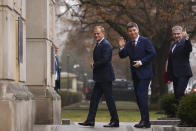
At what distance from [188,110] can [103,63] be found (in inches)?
70.6

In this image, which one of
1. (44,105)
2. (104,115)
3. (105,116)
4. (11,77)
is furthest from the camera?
(104,115)

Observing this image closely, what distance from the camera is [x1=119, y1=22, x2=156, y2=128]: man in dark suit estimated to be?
11484 millimetres

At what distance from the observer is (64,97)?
39.2m

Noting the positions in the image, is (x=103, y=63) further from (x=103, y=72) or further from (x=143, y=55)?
(x=143, y=55)

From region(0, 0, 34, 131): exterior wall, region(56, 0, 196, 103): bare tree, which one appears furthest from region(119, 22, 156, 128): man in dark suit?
region(56, 0, 196, 103): bare tree

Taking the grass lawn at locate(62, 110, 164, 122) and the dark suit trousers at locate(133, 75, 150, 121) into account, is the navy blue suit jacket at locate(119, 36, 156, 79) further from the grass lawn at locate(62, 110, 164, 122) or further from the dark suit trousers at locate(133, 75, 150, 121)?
the grass lawn at locate(62, 110, 164, 122)

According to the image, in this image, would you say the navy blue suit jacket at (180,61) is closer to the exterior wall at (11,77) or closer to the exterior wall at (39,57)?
the exterior wall at (39,57)

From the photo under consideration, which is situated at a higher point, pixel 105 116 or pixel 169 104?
pixel 169 104

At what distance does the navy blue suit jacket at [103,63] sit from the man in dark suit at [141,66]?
36cm

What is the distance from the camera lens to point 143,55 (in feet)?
38.4

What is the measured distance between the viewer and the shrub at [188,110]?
11.6m

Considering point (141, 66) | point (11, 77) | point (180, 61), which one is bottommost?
point (11, 77)

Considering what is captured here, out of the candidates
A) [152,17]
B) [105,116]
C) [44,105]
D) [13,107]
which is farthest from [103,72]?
[152,17]

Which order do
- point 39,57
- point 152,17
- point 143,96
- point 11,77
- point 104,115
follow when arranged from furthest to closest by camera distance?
1. point 152,17
2. point 104,115
3. point 39,57
4. point 143,96
5. point 11,77
